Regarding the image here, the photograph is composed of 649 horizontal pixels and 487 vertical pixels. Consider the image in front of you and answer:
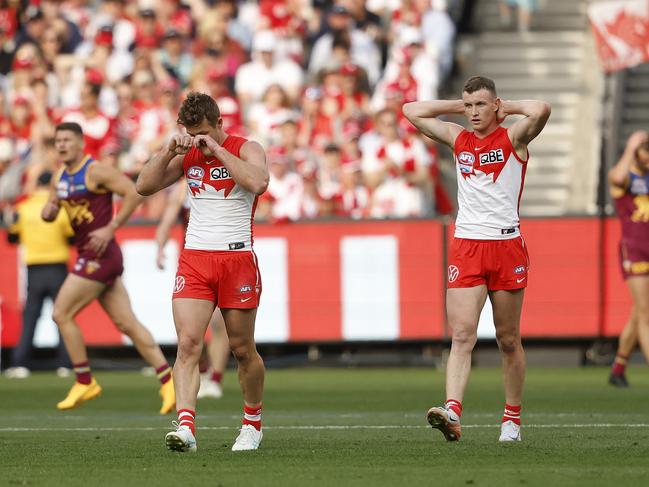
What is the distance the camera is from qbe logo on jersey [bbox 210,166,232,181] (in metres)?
10.1

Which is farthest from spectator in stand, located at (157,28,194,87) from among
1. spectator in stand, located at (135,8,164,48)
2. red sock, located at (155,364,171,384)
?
red sock, located at (155,364,171,384)

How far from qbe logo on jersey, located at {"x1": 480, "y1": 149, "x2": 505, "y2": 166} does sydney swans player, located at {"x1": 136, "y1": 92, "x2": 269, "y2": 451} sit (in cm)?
152

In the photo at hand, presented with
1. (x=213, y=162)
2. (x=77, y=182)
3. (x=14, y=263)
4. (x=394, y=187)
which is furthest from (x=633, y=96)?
(x=213, y=162)

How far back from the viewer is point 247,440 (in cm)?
1030

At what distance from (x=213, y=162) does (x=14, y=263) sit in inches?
407

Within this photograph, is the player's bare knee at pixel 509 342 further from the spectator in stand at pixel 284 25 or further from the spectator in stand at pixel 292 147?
the spectator in stand at pixel 284 25

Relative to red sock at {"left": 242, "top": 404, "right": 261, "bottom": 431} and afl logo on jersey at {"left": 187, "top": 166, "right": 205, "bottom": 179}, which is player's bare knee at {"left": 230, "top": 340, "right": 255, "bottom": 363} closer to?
red sock at {"left": 242, "top": 404, "right": 261, "bottom": 431}

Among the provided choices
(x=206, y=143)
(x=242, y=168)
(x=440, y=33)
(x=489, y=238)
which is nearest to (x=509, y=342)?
(x=489, y=238)

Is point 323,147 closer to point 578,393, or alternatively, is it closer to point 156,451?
point 578,393

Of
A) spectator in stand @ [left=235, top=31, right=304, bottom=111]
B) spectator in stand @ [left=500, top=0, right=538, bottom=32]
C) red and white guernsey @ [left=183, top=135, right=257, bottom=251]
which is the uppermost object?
spectator in stand @ [left=500, top=0, right=538, bottom=32]

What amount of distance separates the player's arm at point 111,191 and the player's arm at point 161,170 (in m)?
3.48

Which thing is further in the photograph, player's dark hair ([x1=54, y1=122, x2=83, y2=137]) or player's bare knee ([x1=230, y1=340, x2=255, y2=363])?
player's dark hair ([x1=54, y1=122, x2=83, y2=137])

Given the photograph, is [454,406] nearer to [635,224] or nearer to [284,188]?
[635,224]

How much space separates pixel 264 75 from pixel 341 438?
12.8m
